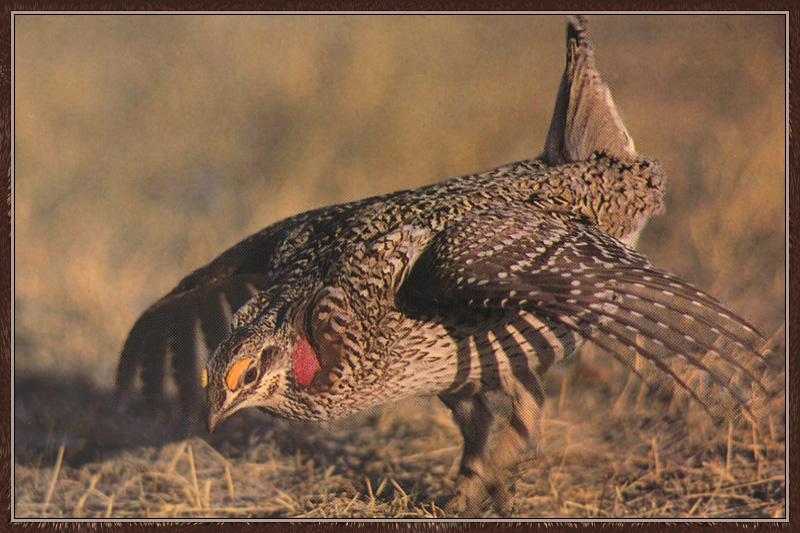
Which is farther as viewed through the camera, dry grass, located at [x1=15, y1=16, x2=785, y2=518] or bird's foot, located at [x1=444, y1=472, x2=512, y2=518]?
dry grass, located at [x1=15, y1=16, x2=785, y2=518]

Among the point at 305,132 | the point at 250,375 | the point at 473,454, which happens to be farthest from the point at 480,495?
the point at 305,132

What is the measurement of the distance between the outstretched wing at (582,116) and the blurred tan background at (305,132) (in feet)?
3.53

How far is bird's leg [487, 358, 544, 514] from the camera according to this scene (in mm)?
3650

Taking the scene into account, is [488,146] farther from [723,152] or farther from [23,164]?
[23,164]

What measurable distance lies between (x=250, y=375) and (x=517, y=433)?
42.2 inches

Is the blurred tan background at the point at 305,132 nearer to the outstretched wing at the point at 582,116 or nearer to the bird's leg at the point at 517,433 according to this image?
the outstretched wing at the point at 582,116

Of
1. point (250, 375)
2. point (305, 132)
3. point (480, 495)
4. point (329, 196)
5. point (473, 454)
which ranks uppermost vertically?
point (305, 132)

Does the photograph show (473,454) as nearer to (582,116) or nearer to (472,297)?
(472,297)

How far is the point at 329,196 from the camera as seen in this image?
6664mm

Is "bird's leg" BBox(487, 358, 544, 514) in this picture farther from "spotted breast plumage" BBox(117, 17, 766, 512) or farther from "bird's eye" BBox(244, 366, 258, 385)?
"bird's eye" BBox(244, 366, 258, 385)

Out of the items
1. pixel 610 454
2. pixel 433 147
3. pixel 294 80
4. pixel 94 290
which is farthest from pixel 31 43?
pixel 610 454

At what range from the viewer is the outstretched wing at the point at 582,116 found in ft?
13.0

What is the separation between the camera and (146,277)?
19.9 ft

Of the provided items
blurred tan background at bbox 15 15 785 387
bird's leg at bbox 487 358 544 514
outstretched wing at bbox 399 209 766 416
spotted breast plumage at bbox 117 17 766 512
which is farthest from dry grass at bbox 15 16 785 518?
outstretched wing at bbox 399 209 766 416
